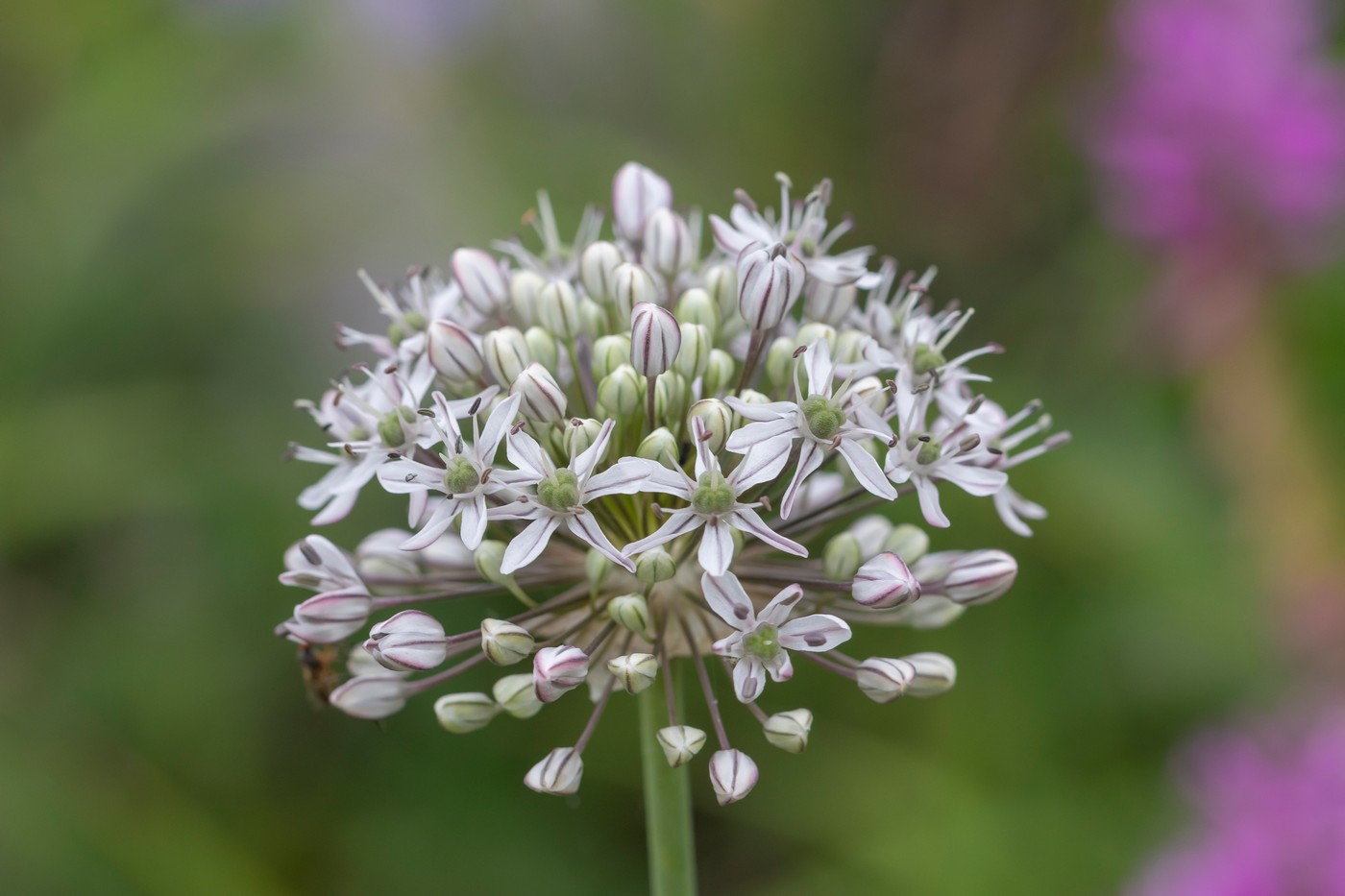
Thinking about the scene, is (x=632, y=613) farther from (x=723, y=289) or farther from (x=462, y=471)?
(x=723, y=289)

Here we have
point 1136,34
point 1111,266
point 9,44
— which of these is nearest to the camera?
point 1136,34

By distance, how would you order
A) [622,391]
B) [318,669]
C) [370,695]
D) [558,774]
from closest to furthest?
[558,774], [622,391], [370,695], [318,669]

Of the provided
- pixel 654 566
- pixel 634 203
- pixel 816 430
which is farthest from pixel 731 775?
pixel 634 203

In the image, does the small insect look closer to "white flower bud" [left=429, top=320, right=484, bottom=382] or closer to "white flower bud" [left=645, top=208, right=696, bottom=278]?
"white flower bud" [left=429, top=320, right=484, bottom=382]

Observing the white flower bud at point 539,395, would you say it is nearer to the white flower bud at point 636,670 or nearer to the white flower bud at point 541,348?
the white flower bud at point 541,348

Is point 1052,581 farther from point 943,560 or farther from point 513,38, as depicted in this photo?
point 513,38

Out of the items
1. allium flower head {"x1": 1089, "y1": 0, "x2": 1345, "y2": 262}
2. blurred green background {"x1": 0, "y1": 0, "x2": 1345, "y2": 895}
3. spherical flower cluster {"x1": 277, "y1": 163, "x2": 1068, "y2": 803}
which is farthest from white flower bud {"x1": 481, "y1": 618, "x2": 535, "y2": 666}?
allium flower head {"x1": 1089, "y1": 0, "x2": 1345, "y2": 262}

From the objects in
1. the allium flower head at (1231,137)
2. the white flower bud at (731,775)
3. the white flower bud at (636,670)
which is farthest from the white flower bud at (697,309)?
the allium flower head at (1231,137)

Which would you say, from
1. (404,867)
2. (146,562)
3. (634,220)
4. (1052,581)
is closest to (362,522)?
(146,562)
